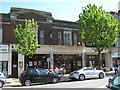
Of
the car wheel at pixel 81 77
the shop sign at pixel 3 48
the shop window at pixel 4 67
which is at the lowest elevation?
the car wheel at pixel 81 77

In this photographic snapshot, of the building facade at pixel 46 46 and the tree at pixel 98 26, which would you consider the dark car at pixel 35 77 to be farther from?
the tree at pixel 98 26

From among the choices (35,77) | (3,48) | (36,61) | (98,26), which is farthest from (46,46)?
(35,77)

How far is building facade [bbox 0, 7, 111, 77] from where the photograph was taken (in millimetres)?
22297

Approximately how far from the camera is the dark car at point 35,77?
15141 mm

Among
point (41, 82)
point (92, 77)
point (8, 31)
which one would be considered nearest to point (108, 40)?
point (92, 77)

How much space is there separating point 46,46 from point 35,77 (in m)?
9.48

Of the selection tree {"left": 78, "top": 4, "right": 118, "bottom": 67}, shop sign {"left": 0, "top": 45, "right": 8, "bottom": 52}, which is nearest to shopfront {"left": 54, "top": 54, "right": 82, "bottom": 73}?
tree {"left": 78, "top": 4, "right": 118, "bottom": 67}

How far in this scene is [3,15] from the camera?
22562 millimetres

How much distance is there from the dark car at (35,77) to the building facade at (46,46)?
5738 millimetres

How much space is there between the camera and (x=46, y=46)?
965 inches

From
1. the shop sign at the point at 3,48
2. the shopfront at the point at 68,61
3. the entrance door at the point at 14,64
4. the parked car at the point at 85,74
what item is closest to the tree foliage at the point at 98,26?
the shopfront at the point at 68,61

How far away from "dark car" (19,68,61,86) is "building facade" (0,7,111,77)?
574cm

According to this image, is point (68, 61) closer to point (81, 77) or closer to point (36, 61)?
point (36, 61)

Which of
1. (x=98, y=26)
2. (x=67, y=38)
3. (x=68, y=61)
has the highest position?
(x=98, y=26)
